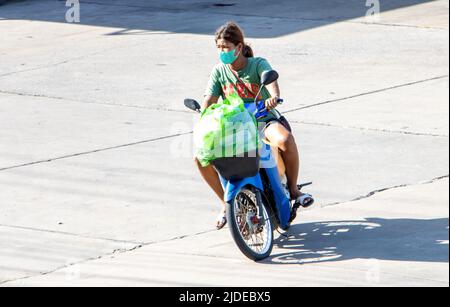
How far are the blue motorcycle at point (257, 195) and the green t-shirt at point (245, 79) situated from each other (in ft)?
0.44

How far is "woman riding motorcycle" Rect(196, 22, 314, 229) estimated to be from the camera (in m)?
8.32

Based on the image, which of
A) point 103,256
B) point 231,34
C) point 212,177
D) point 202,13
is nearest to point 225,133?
point 212,177

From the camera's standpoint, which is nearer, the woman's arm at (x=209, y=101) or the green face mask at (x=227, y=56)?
the green face mask at (x=227, y=56)

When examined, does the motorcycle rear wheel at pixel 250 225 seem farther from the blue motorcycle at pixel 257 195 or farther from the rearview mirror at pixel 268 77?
the rearview mirror at pixel 268 77

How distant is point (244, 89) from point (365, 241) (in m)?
1.38

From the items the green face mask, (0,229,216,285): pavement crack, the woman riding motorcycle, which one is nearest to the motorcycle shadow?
the woman riding motorcycle

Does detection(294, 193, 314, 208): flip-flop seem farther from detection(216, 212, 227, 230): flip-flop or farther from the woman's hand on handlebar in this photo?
the woman's hand on handlebar

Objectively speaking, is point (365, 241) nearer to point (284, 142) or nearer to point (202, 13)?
point (284, 142)

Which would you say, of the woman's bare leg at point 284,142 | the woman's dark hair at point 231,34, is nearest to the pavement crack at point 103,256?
A: the woman's bare leg at point 284,142

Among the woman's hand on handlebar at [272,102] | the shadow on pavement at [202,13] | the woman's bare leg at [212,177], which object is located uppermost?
the shadow on pavement at [202,13]

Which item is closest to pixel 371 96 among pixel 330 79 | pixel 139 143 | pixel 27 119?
pixel 330 79

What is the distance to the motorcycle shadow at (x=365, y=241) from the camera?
7.90 meters
